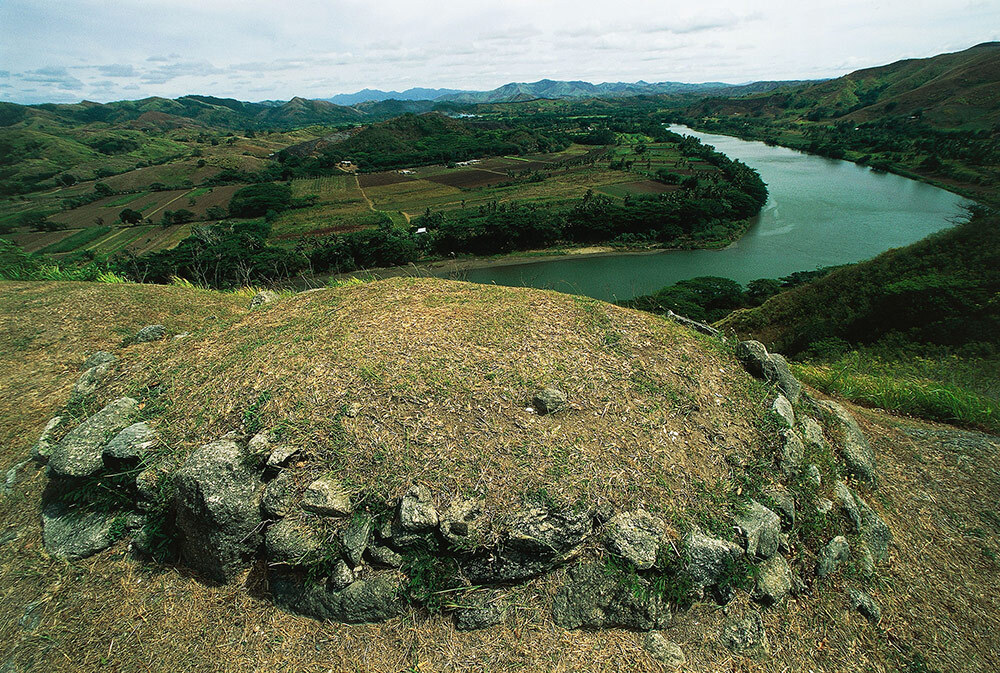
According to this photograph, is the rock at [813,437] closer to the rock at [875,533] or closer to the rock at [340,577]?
the rock at [875,533]

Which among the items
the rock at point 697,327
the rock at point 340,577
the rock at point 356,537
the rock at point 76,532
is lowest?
the rock at point 76,532

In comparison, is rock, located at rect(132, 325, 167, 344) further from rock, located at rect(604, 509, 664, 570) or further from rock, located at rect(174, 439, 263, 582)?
rock, located at rect(604, 509, 664, 570)

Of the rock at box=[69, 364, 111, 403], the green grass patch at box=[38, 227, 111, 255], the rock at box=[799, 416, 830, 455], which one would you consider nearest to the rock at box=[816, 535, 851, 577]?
the rock at box=[799, 416, 830, 455]

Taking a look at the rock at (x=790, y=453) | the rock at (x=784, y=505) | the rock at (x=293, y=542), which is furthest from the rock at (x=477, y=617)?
the rock at (x=790, y=453)

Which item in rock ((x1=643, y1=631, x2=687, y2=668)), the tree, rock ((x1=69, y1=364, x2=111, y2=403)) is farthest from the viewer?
the tree

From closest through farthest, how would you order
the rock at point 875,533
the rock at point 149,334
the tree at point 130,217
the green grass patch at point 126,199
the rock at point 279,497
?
the rock at point 279,497 < the rock at point 875,533 < the rock at point 149,334 < the tree at point 130,217 < the green grass patch at point 126,199
